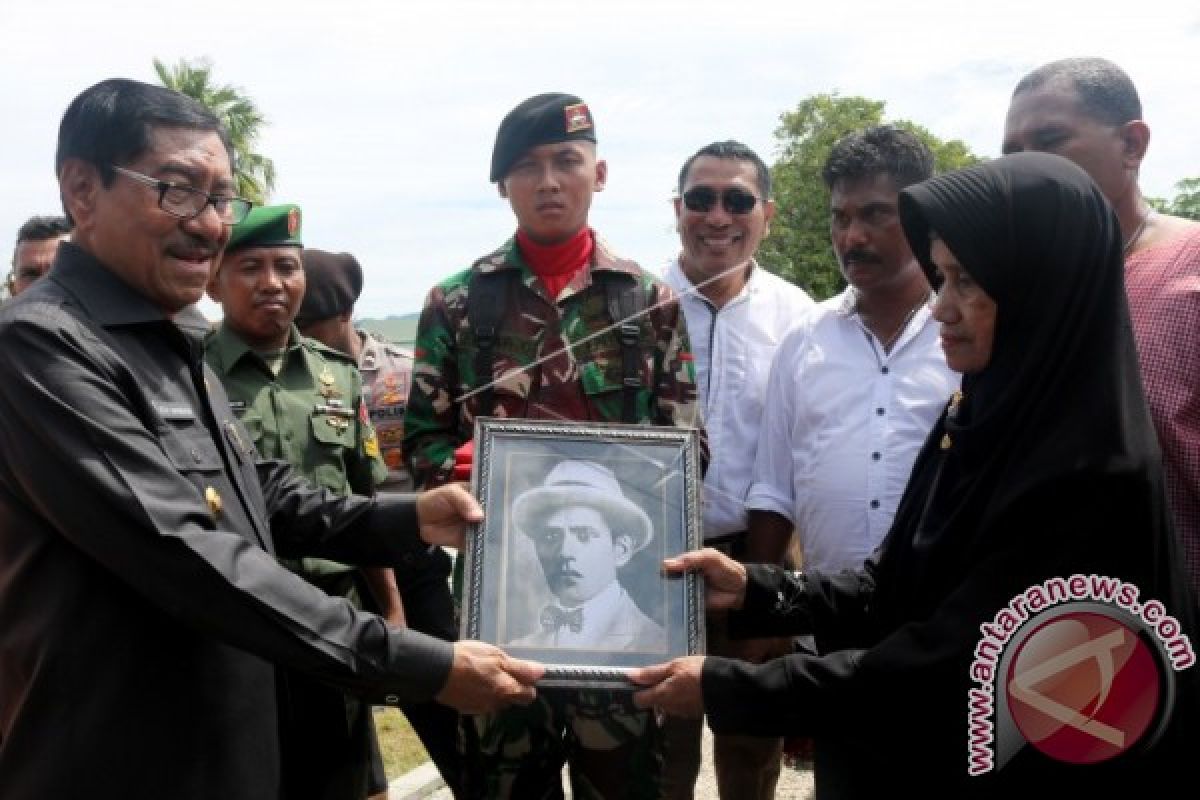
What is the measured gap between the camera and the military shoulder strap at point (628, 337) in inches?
161

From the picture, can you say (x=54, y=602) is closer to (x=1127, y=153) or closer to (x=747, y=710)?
(x=747, y=710)

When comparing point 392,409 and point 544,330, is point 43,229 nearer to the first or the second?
point 392,409

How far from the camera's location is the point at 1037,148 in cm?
379

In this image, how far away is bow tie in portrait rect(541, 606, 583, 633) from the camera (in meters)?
3.20

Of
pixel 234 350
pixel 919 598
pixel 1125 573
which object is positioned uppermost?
pixel 234 350

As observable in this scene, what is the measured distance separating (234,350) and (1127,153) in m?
3.52

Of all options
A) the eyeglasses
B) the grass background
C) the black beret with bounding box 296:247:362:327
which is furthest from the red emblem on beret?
the grass background

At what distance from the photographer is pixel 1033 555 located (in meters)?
2.57

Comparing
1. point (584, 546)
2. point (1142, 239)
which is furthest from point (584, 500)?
point (1142, 239)

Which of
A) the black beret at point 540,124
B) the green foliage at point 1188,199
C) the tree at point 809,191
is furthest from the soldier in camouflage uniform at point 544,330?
the green foliage at point 1188,199

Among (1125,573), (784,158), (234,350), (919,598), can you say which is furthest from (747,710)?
(784,158)

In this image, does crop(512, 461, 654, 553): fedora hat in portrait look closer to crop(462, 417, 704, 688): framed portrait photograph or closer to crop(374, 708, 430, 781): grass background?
crop(462, 417, 704, 688): framed portrait photograph

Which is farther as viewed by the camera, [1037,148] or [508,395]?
[508,395]

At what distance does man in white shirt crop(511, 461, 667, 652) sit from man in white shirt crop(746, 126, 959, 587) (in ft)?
3.75
